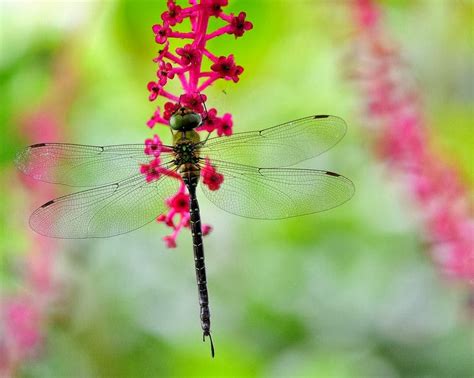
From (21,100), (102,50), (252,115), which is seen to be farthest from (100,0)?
(252,115)

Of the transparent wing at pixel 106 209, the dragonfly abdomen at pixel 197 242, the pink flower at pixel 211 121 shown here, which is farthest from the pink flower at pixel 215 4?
the transparent wing at pixel 106 209

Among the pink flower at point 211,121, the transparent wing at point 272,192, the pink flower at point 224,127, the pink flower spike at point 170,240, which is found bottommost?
the pink flower spike at point 170,240

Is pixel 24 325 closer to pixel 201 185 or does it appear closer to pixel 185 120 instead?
pixel 201 185

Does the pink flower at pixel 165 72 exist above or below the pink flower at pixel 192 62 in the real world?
below

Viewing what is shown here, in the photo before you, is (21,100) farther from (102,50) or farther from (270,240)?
(270,240)

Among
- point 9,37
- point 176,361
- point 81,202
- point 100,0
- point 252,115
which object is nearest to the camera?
point 81,202

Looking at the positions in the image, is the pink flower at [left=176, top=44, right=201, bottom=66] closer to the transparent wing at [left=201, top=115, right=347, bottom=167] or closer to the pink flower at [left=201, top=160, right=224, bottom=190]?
the pink flower at [left=201, top=160, right=224, bottom=190]

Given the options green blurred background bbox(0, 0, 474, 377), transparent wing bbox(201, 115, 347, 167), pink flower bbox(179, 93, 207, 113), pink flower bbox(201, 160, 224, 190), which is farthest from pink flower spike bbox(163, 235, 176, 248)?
green blurred background bbox(0, 0, 474, 377)

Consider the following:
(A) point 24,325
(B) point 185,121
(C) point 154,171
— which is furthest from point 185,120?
(A) point 24,325

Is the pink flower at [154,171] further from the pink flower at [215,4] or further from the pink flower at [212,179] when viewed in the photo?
the pink flower at [215,4]
